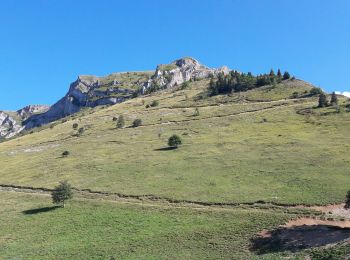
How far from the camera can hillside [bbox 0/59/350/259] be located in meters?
58.6

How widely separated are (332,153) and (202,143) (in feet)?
111

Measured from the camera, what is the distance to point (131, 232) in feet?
201

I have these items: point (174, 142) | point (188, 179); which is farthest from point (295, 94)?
point (188, 179)

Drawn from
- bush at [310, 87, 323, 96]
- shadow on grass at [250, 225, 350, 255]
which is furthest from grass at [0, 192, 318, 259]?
bush at [310, 87, 323, 96]

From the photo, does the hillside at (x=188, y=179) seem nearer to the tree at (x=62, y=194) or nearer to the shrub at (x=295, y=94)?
the tree at (x=62, y=194)

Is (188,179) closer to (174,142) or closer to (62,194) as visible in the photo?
(62,194)

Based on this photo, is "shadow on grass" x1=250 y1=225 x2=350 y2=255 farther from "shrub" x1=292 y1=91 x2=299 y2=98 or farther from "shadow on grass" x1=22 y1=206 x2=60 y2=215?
"shrub" x1=292 y1=91 x2=299 y2=98

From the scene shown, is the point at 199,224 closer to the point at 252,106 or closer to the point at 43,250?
the point at 43,250

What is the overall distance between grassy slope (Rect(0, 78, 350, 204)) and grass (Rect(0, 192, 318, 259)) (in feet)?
23.5

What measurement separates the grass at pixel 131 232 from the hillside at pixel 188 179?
0.17 meters

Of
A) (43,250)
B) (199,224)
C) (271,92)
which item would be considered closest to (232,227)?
(199,224)

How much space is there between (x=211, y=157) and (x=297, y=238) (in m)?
46.2

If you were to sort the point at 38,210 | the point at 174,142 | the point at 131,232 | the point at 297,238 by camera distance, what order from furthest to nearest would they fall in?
the point at 174,142 < the point at 38,210 < the point at 131,232 < the point at 297,238

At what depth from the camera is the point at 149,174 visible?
3524 inches
